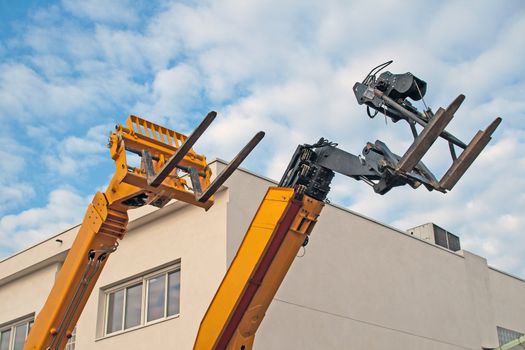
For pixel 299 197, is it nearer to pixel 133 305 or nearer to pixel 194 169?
pixel 194 169

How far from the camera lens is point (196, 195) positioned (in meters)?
9.34

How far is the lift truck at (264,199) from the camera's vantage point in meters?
7.93

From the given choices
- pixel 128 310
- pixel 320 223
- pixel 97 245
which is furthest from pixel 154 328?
pixel 97 245

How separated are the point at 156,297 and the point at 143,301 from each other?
0.38 m

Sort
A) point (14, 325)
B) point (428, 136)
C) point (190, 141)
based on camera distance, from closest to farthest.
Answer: point (428, 136) → point (190, 141) → point (14, 325)

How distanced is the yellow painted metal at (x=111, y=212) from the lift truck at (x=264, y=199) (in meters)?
0.01

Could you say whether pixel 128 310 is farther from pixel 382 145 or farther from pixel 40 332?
pixel 382 145

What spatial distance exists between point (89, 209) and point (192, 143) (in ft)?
10.5

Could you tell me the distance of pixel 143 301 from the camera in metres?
16.9

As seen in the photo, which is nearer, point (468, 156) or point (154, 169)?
point (468, 156)

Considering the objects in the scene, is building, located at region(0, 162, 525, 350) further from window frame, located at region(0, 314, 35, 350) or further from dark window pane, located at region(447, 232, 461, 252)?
dark window pane, located at region(447, 232, 461, 252)

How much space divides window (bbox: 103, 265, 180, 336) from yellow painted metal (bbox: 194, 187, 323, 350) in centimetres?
714

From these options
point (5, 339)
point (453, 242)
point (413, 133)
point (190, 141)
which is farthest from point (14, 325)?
point (413, 133)

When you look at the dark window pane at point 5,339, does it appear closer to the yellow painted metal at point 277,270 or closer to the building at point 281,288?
the building at point 281,288
